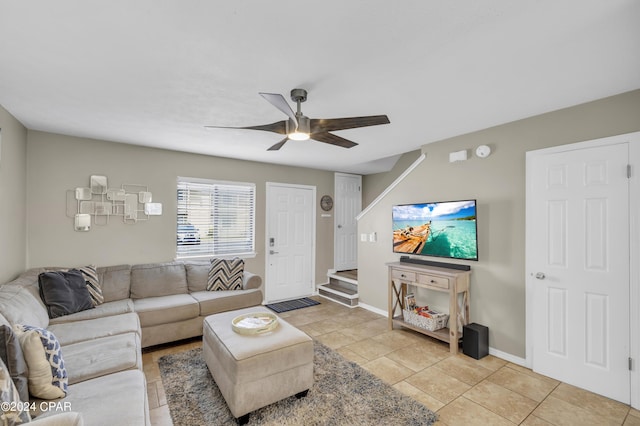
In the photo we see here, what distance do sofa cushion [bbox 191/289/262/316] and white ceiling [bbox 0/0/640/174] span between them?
2.12 meters

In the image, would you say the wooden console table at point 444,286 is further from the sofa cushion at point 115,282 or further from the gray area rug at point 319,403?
the sofa cushion at point 115,282

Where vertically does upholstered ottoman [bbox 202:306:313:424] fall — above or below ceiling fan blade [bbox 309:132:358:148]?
below

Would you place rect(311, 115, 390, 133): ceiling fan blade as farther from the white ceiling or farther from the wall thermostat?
the wall thermostat

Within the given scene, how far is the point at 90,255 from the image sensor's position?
3.68 meters

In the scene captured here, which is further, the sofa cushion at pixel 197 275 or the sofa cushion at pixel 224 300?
the sofa cushion at pixel 197 275

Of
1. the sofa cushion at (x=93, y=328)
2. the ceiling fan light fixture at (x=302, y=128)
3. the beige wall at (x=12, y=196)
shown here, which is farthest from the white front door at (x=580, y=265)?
the beige wall at (x=12, y=196)

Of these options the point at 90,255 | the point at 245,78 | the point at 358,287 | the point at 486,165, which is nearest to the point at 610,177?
the point at 486,165

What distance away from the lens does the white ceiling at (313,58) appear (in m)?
1.44

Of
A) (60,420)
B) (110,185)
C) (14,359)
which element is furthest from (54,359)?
(110,185)

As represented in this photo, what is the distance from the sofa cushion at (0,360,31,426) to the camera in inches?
46.3

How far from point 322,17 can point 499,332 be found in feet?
11.0

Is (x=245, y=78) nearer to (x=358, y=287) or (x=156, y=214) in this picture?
(x=156, y=214)

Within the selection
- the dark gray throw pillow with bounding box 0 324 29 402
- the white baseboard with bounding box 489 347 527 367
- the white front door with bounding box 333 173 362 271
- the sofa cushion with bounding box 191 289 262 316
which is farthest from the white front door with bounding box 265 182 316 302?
the dark gray throw pillow with bounding box 0 324 29 402

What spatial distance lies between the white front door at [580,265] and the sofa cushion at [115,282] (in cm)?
451
